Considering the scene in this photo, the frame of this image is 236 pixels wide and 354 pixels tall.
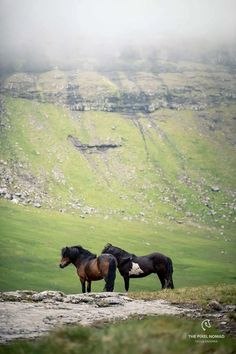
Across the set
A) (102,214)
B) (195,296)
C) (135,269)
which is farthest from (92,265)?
(102,214)

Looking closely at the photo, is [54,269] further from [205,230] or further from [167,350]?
[205,230]

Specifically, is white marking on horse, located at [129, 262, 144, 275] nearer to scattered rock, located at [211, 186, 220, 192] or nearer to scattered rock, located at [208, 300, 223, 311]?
scattered rock, located at [208, 300, 223, 311]

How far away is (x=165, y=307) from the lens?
697 inches

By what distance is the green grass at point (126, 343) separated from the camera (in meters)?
9.72

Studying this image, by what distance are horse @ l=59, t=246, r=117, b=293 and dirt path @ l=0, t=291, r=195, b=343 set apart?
2.50m

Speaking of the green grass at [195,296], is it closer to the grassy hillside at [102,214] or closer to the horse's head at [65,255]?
the horse's head at [65,255]

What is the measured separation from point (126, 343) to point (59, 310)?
23.2 ft

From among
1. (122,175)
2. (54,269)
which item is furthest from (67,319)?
(122,175)

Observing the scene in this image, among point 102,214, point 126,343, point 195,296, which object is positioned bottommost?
point 102,214

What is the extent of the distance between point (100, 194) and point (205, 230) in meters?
44.6

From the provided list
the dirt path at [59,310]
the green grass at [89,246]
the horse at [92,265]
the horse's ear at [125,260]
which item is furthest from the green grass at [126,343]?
the green grass at [89,246]

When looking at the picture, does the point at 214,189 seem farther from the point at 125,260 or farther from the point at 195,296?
the point at 195,296

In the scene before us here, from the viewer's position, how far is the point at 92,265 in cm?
2400

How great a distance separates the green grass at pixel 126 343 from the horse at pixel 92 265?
37.7ft
